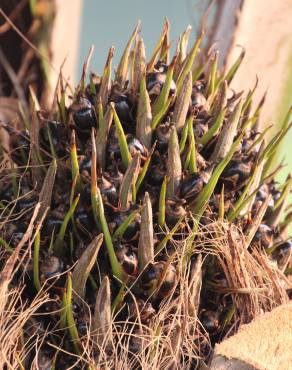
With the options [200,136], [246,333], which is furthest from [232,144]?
[246,333]

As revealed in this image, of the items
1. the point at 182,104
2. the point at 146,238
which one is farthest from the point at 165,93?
the point at 146,238

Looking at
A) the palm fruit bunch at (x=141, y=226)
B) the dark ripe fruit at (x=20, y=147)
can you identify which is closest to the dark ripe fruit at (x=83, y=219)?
the palm fruit bunch at (x=141, y=226)

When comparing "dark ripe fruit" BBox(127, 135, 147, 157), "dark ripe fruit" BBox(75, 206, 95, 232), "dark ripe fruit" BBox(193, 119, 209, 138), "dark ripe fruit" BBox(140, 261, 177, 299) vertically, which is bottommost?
"dark ripe fruit" BBox(140, 261, 177, 299)

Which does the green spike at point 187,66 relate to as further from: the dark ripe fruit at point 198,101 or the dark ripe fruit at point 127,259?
the dark ripe fruit at point 127,259

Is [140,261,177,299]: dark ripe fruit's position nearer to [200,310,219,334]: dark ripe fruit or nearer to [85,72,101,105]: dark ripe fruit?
[200,310,219,334]: dark ripe fruit

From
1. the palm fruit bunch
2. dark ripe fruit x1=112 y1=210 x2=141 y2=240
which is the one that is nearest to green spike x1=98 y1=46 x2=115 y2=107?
the palm fruit bunch

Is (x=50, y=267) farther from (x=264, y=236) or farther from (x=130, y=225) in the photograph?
(x=264, y=236)
